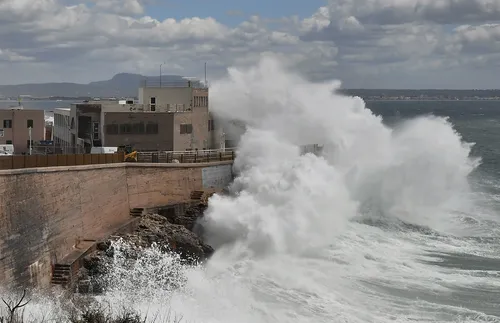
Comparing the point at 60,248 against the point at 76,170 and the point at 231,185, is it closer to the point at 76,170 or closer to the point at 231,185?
the point at 76,170

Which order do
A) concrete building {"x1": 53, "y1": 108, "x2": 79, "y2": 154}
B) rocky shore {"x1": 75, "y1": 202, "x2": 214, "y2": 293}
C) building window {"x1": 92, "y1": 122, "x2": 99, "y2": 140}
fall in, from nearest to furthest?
rocky shore {"x1": 75, "y1": 202, "x2": 214, "y2": 293} → building window {"x1": 92, "y1": 122, "x2": 99, "y2": 140} → concrete building {"x1": 53, "y1": 108, "x2": 79, "y2": 154}

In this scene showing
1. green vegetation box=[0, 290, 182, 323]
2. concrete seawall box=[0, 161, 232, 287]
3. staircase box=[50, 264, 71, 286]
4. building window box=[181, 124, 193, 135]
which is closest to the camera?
green vegetation box=[0, 290, 182, 323]

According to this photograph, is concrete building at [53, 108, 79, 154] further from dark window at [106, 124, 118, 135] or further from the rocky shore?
the rocky shore

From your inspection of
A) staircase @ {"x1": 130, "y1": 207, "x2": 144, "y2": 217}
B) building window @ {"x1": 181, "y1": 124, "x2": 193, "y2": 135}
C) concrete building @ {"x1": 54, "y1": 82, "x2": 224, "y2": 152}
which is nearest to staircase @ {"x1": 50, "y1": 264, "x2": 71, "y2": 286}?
staircase @ {"x1": 130, "y1": 207, "x2": 144, "y2": 217}

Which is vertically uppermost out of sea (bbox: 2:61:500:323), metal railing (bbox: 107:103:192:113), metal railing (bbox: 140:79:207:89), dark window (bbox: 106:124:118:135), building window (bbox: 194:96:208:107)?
metal railing (bbox: 140:79:207:89)

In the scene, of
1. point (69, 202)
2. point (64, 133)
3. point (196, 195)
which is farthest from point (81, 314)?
point (64, 133)

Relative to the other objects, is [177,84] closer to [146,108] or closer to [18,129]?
[146,108]
